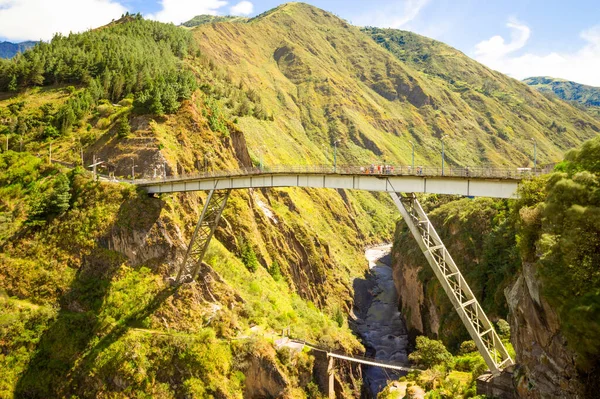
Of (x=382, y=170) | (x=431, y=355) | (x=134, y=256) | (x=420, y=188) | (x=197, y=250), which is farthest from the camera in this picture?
(x=197, y=250)

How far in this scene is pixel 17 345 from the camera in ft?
126

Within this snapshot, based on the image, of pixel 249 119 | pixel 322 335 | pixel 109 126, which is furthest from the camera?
pixel 249 119

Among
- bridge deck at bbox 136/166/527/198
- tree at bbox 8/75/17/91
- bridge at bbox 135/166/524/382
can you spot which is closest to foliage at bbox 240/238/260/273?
bridge at bbox 135/166/524/382

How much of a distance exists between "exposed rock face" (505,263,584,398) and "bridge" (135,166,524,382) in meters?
2.71

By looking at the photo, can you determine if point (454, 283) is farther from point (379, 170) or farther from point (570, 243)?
point (570, 243)

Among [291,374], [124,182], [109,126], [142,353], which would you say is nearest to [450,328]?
[291,374]

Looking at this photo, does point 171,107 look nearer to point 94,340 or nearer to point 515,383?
point 94,340

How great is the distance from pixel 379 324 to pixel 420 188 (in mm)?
53671

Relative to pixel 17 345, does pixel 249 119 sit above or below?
above

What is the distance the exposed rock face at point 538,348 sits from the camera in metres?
20.1

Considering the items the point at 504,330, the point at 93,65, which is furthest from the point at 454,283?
the point at 93,65

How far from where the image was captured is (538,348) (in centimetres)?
2272

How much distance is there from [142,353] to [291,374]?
49.9ft

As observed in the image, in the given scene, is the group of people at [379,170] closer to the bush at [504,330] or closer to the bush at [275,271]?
the bush at [504,330]
